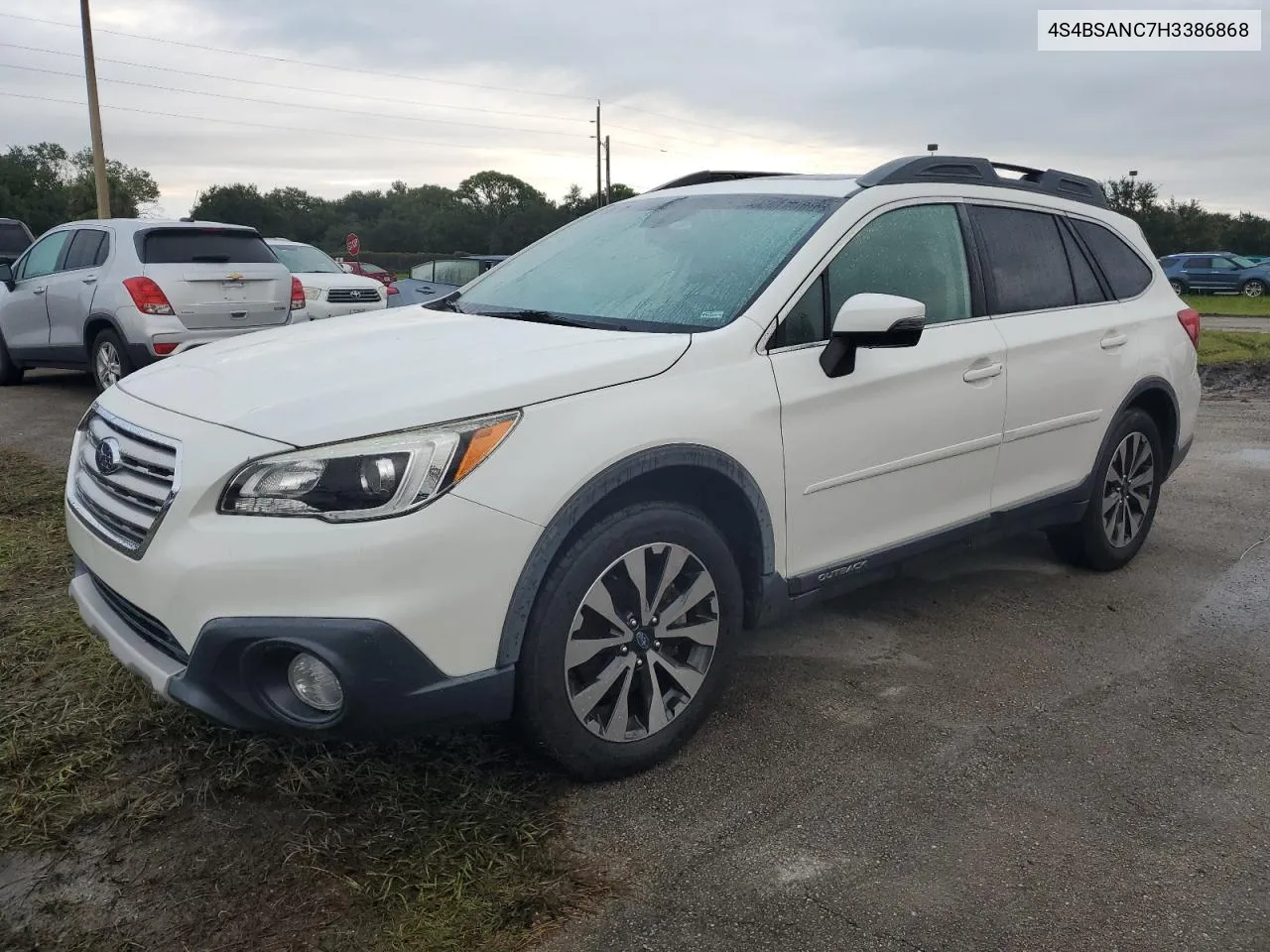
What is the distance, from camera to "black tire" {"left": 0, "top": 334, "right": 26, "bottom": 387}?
1037 centimetres

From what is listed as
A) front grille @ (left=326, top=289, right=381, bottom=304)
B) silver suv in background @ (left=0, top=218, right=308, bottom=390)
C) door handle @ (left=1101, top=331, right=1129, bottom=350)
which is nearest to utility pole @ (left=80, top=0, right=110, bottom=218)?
front grille @ (left=326, top=289, right=381, bottom=304)

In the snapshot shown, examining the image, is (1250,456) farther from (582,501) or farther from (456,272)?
(456,272)

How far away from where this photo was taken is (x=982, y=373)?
12.9 ft

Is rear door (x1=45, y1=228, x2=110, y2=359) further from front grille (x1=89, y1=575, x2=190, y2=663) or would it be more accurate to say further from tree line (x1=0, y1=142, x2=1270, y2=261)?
tree line (x1=0, y1=142, x2=1270, y2=261)

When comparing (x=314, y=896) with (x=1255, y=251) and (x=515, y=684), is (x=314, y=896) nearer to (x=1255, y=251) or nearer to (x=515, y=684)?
(x=515, y=684)

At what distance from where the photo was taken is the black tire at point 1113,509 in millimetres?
4730

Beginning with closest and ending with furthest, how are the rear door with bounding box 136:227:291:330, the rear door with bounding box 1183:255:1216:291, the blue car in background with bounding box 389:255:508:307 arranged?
1. the rear door with bounding box 136:227:291:330
2. the blue car in background with bounding box 389:255:508:307
3. the rear door with bounding box 1183:255:1216:291

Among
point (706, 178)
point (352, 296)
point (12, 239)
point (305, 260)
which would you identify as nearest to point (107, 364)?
point (352, 296)

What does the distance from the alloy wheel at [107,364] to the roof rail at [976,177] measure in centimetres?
709

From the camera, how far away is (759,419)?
317 centimetres

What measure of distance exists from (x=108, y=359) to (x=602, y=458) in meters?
7.55

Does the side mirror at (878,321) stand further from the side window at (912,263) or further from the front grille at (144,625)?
the front grille at (144,625)

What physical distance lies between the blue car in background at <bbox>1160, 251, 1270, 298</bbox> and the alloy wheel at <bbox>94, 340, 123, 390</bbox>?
31.3 m

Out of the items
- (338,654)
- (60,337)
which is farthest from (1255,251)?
(338,654)
